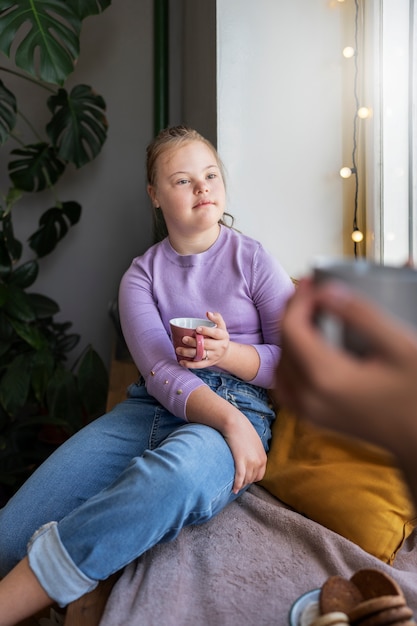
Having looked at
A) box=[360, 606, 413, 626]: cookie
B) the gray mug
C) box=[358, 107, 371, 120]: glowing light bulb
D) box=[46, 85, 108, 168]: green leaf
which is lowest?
box=[360, 606, 413, 626]: cookie

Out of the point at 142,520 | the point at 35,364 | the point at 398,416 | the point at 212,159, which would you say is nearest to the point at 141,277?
the point at 212,159

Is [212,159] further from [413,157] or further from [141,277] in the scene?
[413,157]

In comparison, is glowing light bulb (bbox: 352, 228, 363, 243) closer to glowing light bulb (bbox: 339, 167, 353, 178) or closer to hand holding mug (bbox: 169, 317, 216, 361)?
glowing light bulb (bbox: 339, 167, 353, 178)

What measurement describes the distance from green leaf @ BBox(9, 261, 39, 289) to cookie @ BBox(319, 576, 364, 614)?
1747 millimetres

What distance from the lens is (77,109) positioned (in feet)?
7.38

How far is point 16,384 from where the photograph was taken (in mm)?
2234

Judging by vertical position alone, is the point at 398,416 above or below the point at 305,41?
below

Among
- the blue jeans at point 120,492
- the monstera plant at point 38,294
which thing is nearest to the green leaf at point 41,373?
the monstera plant at point 38,294

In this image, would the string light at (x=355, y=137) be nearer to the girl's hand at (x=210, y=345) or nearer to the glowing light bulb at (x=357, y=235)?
the glowing light bulb at (x=357, y=235)

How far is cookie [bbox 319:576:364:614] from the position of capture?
2.62ft

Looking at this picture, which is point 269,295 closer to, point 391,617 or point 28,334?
point 391,617

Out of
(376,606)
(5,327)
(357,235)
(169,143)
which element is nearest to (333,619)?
(376,606)

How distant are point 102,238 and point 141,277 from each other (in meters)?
1.09

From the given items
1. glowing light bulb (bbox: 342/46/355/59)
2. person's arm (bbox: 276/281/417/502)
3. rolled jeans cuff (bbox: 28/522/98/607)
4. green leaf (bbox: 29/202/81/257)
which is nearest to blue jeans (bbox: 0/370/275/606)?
rolled jeans cuff (bbox: 28/522/98/607)
